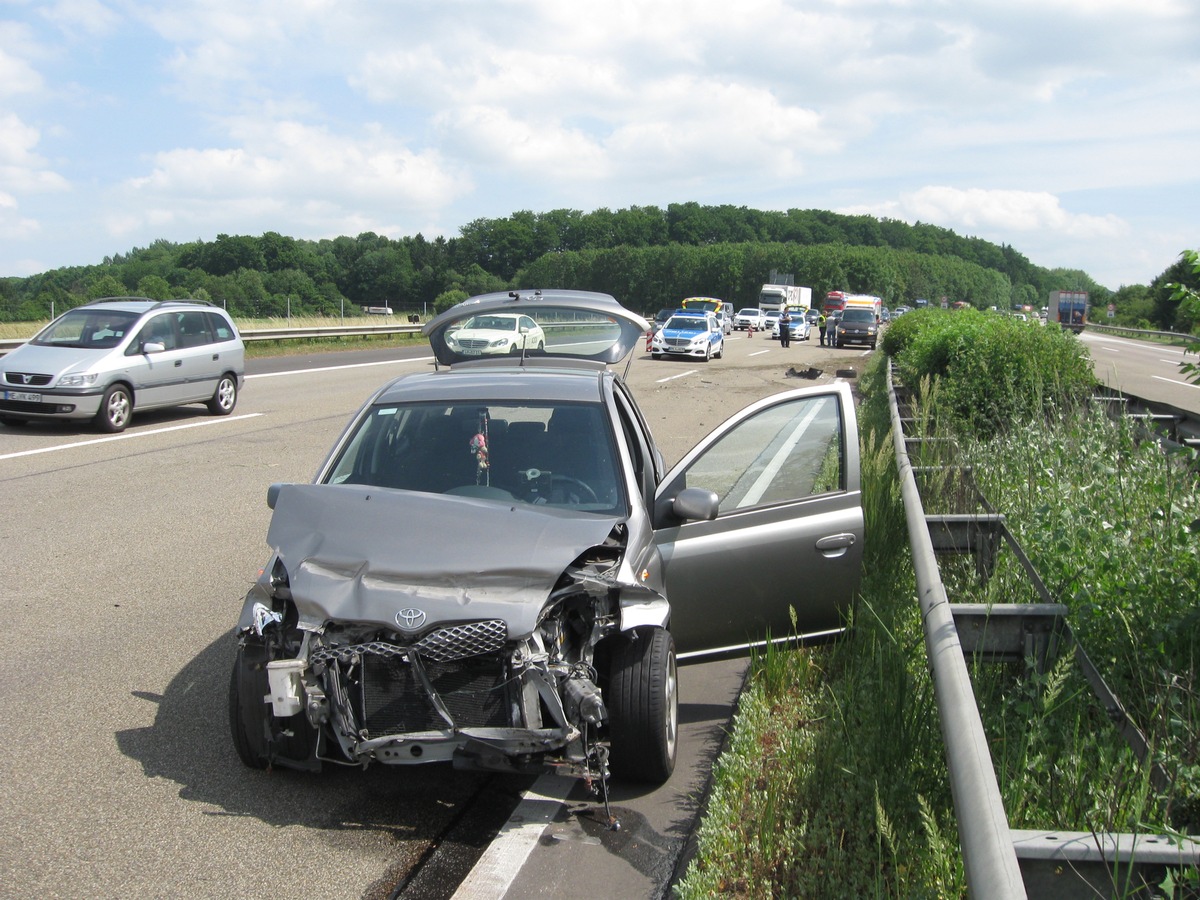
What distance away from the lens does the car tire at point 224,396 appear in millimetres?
16828

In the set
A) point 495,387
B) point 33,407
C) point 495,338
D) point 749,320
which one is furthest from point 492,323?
point 749,320

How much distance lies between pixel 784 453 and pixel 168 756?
343 cm

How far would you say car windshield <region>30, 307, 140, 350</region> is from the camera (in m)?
15.2

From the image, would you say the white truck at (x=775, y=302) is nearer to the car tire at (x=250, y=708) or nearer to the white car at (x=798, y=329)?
the white car at (x=798, y=329)

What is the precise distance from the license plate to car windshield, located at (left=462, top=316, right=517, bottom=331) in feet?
26.4

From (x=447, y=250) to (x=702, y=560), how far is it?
397ft

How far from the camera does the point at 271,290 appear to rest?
330 ft

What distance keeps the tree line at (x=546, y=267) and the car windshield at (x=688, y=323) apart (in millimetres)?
19738

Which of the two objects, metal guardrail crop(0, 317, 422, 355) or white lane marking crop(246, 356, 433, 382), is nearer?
white lane marking crop(246, 356, 433, 382)

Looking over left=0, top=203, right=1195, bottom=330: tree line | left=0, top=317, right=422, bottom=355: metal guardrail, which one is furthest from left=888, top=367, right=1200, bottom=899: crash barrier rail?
left=0, top=203, right=1195, bottom=330: tree line

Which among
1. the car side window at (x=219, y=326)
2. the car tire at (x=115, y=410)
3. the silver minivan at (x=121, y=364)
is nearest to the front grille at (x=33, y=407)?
the silver minivan at (x=121, y=364)

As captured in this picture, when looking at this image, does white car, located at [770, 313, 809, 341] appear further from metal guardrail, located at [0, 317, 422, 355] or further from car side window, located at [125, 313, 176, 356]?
car side window, located at [125, 313, 176, 356]

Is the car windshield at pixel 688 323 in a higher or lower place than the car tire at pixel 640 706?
higher

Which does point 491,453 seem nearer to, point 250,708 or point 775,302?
point 250,708
